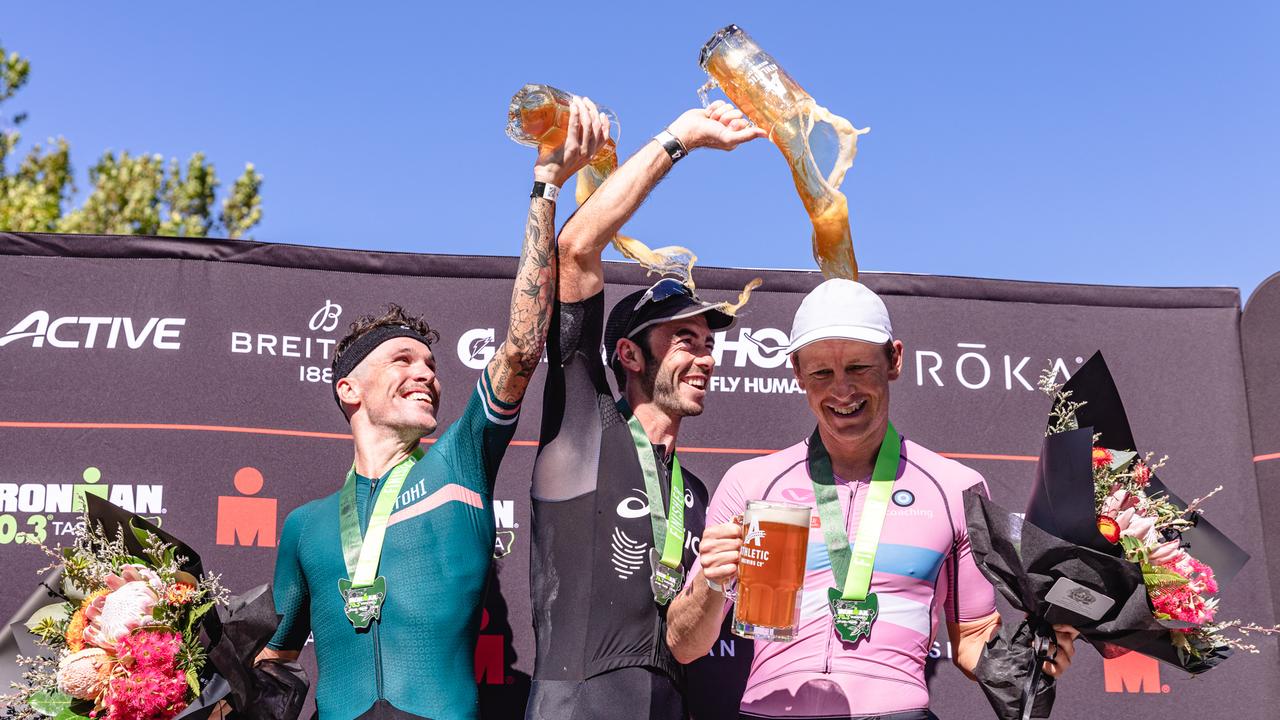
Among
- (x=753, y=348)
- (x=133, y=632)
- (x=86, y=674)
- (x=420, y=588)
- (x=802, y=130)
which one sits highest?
(x=802, y=130)

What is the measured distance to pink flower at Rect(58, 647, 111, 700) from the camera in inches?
123

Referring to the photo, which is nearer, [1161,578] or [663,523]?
[1161,578]

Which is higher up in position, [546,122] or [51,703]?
[546,122]

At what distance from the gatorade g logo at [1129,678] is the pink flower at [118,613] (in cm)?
368

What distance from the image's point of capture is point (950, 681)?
4734 millimetres

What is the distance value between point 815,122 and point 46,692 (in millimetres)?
2815

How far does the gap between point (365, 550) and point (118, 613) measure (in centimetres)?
76

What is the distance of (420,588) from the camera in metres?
3.61

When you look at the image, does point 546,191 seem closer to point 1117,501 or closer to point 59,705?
point 1117,501

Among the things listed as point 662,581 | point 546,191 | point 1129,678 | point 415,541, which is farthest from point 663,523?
point 1129,678

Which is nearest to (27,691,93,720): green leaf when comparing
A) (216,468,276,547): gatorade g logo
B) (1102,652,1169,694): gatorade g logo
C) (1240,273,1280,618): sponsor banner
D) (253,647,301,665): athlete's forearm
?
(253,647,301,665): athlete's forearm

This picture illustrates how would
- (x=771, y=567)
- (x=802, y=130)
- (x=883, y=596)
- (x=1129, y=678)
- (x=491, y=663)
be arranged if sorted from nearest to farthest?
(x=771, y=567), (x=883, y=596), (x=802, y=130), (x=491, y=663), (x=1129, y=678)

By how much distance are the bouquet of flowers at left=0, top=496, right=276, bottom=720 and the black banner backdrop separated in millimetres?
1031

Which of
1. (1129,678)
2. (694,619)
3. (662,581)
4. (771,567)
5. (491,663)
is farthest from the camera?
(1129,678)
